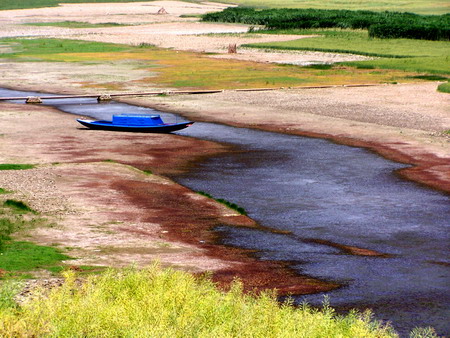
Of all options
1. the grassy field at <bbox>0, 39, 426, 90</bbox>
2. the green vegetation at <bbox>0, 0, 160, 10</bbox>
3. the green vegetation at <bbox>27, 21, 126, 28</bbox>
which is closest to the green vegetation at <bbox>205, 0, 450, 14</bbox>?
the green vegetation at <bbox>0, 0, 160, 10</bbox>

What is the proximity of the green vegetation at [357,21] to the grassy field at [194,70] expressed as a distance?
83.3ft

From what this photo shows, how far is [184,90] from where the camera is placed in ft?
186

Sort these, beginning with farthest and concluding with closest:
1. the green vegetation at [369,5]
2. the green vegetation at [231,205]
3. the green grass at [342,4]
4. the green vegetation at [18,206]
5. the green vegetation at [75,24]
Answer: the green grass at [342,4], the green vegetation at [369,5], the green vegetation at [75,24], the green vegetation at [231,205], the green vegetation at [18,206]

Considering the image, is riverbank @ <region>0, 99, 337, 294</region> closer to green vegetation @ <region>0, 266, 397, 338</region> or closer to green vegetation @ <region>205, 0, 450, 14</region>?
green vegetation @ <region>0, 266, 397, 338</region>

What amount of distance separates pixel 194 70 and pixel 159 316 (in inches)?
2204

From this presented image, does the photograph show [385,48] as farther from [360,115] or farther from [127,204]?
[127,204]

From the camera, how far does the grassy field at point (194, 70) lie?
60156 millimetres

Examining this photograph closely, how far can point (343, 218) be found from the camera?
24.1 metres

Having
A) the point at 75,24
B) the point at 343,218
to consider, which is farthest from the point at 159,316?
the point at 75,24

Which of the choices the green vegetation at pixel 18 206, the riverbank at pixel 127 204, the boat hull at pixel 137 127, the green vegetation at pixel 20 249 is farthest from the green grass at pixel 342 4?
the green vegetation at pixel 20 249

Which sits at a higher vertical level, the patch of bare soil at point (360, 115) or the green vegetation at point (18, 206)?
the green vegetation at point (18, 206)

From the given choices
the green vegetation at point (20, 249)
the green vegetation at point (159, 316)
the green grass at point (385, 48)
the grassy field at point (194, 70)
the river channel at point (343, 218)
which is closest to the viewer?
the green vegetation at point (159, 316)

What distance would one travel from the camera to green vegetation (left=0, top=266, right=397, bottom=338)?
42.5 feet

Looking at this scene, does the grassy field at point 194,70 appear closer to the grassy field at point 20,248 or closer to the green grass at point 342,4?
the grassy field at point 20,248
